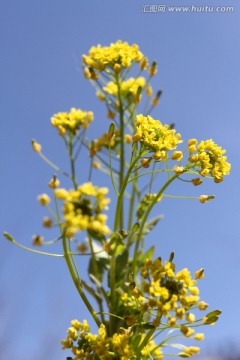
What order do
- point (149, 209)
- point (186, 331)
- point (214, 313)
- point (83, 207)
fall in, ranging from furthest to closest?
1. point (149, 209)
2. point (214, 313)
3. point (186, 331)
4. point (83, 207)

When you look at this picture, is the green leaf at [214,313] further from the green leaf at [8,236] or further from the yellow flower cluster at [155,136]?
the green leaf at [8,236]

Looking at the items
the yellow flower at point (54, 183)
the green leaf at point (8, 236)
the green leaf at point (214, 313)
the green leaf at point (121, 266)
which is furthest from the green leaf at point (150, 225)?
the yellow flower at point (54, 183)

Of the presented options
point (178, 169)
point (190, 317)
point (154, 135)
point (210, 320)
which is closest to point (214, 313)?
point (210, 320)

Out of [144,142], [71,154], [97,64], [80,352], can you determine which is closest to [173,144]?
[144,142]

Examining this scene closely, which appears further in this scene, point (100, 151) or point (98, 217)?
point (100, 151)

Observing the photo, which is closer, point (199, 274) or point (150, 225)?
point (199, 274)

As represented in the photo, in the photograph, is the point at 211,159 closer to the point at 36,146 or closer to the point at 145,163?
the point at 145,163

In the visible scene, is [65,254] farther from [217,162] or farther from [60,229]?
[217,162]
